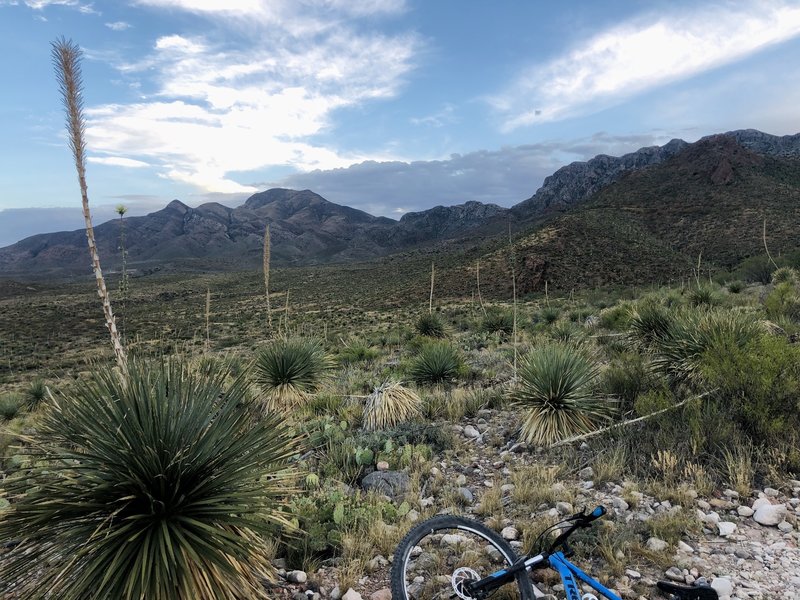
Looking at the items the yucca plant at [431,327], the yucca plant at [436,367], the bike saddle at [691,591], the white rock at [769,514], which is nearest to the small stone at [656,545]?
the bike saddle at [691,591]

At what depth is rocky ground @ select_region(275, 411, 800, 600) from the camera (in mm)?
3154

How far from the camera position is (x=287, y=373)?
28.2 feet

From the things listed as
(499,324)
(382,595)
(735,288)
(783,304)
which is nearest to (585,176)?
(735,288)

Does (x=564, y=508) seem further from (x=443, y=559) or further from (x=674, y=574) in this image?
(x=443, y=559)

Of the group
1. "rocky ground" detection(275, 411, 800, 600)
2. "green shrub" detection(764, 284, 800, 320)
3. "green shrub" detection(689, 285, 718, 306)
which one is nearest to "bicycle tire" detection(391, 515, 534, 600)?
"rocky ground" detection(275, 411, 800, 600)

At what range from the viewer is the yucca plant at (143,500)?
2.63 metres

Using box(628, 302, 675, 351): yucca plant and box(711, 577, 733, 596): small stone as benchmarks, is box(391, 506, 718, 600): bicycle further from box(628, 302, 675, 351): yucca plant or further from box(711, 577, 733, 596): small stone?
box(628, 302, 675, 351): yucca plant

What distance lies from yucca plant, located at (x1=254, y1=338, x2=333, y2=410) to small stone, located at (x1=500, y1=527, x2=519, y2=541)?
5.05 m

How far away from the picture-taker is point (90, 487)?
2938 mm

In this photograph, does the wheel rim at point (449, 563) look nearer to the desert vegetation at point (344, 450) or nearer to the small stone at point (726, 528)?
the desert vegetation at point (344, 450)

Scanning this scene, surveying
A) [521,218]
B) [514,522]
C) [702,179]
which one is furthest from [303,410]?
[521,218]

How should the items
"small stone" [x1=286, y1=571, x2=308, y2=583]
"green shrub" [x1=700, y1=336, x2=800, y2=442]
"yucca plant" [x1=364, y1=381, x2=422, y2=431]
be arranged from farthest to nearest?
"yucca plant" [x1=364, y1=381, x2=422, y2=431] < "green shrub" [x1=700, y1=336, x2=800, y2=442] < "small stone" [x1=286, y1=571, x2=308, y2=583]

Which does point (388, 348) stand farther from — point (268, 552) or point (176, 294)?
point (176, 294)

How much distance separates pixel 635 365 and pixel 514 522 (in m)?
4.24
